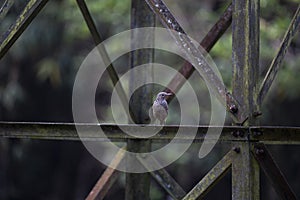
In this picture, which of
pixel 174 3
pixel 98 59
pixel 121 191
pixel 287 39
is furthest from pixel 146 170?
pixel 121 191

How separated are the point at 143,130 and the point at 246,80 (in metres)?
0.86

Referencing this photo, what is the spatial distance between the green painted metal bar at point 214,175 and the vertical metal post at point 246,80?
0.04m

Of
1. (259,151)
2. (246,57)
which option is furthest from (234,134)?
(246,57)

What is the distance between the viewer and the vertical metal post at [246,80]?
5.40m

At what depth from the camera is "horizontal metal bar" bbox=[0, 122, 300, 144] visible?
5418mm

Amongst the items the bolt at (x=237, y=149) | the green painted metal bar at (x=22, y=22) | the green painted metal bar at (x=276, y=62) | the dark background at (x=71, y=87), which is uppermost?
the dark background at (x=71, y=87)

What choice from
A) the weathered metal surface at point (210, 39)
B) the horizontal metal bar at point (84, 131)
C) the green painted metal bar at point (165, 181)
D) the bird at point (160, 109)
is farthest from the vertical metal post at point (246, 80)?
the green painted metal bar at point (165, 181)

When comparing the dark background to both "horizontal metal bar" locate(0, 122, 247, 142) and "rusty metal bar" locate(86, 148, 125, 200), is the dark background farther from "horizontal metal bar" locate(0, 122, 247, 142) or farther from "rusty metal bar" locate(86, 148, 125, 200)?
"horizontal metal bar" locate(0, 122, 247, 142)

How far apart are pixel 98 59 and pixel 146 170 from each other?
1203 centimetres

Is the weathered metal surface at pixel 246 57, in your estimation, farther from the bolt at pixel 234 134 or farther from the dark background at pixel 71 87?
the dark background at pixel 71 87

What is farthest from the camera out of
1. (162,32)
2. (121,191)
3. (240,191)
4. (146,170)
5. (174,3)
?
(121,191)

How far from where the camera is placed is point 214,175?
218 inches

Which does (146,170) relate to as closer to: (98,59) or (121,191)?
(98,59)

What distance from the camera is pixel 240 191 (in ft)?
17.8
